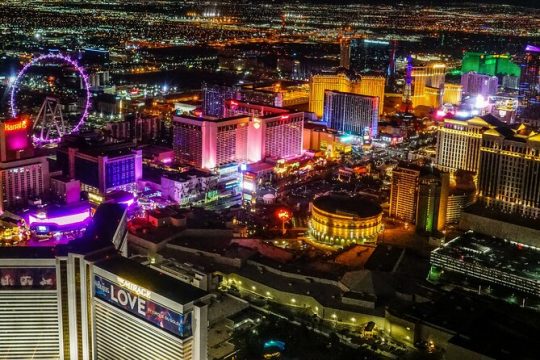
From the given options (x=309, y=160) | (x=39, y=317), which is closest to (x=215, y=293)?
(x=39, y=317)

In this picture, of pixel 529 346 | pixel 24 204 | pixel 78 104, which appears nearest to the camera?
pixel 529 346

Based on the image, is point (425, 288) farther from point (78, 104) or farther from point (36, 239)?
point (78, 104)

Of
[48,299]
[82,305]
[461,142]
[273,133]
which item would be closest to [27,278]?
[48,299]

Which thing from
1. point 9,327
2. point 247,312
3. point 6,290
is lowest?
point 247,312

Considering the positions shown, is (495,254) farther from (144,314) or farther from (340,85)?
(340,85)

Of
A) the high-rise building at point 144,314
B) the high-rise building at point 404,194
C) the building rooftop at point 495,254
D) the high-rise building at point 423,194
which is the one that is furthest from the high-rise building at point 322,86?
the high-rise building at point 144,314
